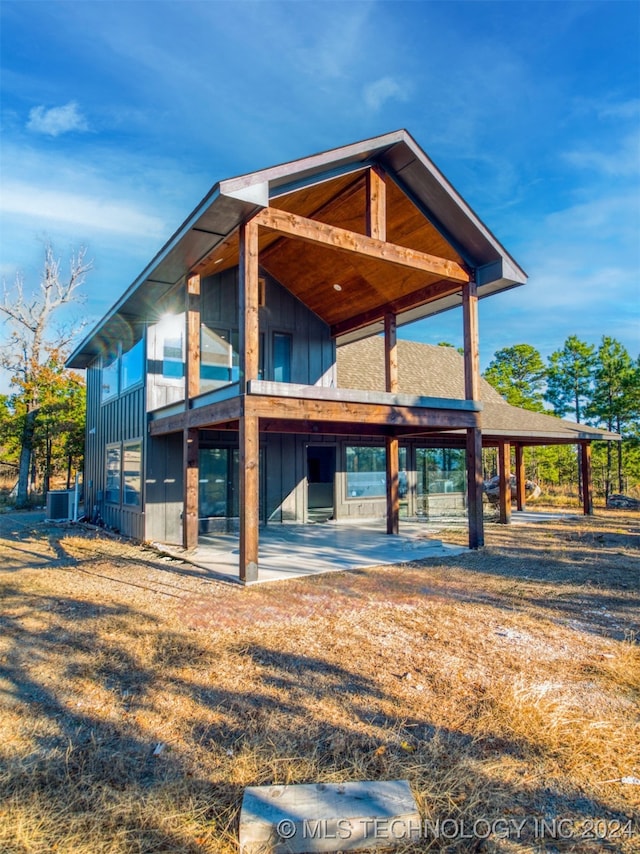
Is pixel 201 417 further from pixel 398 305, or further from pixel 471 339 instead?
pixel 398 305

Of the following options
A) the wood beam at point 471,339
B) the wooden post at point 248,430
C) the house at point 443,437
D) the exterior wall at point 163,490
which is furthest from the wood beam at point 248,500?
the house at point 443,437

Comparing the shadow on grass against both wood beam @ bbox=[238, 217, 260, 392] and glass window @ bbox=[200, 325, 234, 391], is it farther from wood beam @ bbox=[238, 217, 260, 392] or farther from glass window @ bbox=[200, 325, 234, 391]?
glass window @ bbox=[200, 325, 234, 391]

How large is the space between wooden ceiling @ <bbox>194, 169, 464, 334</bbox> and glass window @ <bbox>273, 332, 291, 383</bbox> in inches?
44.4

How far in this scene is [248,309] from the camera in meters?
6.69

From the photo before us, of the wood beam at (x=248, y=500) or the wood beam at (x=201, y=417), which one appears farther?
the wood beam at (x=201, y=417)

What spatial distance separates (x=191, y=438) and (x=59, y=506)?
7.50 metres

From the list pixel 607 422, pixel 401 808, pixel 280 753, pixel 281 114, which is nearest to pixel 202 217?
pixel 280 753

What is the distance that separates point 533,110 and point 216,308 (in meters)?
8.57

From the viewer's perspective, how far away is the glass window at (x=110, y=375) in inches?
481

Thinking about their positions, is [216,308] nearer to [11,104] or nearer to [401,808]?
[11,104]

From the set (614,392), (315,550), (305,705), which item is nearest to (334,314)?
(315,550)

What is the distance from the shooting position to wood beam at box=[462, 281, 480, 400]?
360 inches

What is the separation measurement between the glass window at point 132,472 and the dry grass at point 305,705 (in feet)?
14.3

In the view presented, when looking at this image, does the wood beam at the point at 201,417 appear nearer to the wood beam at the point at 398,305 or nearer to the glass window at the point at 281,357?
the glass window at the point at 281,357
